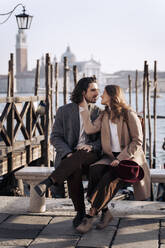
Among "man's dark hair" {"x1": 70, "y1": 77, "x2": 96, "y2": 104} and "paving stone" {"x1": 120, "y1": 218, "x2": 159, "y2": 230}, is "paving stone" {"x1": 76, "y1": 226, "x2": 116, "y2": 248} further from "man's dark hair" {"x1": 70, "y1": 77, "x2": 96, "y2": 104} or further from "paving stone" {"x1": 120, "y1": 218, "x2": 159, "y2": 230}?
"man's dark hair" {"x1": 70, "y1": 77, "x2": 96, "y2": 104}

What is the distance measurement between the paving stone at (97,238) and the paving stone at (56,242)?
0.13 ft

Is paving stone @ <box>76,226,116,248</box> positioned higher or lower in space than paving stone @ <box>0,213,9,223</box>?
higher

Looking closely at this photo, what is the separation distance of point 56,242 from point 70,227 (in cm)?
26

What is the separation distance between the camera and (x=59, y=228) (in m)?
2.65

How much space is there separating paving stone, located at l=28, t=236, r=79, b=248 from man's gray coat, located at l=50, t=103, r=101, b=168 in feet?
1.50

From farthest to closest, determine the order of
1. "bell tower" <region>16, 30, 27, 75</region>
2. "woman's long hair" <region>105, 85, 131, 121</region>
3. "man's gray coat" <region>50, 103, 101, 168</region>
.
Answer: "bell tower" <region>16, 30, 27, 75</region>
"man's gray coat" <region>50, 103, 101, 168</region>
"woman's long hair" <region>105, 85, 131, 121</region>

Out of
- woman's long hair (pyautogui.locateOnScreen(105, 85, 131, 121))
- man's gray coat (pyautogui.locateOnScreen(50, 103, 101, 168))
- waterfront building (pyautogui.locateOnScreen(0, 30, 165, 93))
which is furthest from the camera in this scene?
waterfront building (pyautogui.locateOnScreen(0, 30, 165, 93))

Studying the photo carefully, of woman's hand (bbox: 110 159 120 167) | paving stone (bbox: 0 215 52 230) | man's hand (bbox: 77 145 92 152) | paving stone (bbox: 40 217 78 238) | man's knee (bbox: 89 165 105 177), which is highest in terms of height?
man's hand (bbox: 77 145 92 152)

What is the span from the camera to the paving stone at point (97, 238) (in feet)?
7.82

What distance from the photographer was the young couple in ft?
8.50

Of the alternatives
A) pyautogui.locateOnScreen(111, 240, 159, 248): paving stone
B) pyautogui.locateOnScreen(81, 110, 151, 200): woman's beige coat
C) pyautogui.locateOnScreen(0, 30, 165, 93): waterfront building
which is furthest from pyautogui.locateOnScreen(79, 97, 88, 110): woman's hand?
pyautogui.locateOnScreen(0, 30, 165, 93): waterfront building

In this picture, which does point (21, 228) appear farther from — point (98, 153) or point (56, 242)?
point (98, 153)

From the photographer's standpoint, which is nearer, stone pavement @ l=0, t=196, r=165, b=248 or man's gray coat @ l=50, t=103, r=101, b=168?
stone pavement @ l=0, t=196, r=165, b=248

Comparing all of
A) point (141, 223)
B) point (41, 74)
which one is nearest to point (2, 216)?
point (141, 223)
